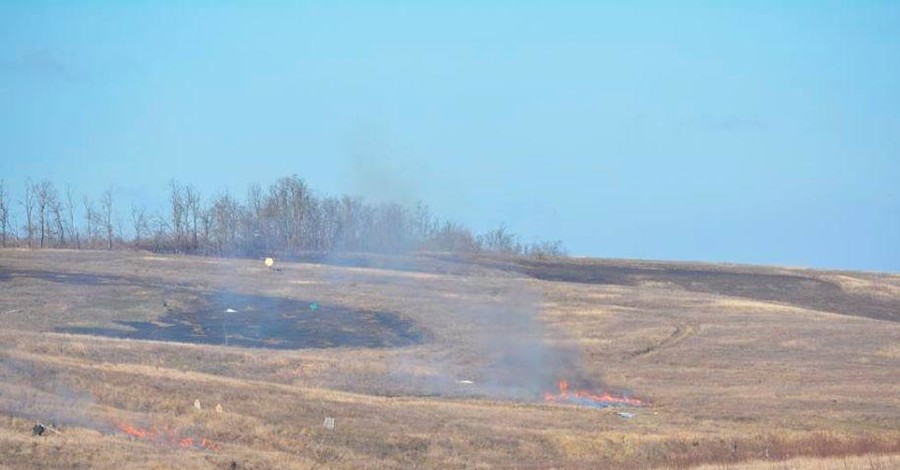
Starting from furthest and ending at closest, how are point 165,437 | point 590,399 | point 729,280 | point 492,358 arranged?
point 729,280 < point 492,358 < point 590,399 < point 165,437

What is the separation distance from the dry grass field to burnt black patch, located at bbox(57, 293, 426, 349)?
0.82 feet

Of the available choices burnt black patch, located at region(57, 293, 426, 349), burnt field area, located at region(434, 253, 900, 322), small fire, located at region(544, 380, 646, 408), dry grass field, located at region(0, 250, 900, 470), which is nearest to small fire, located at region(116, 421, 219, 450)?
dry grass field, located at region(0, 250, 900, 470)

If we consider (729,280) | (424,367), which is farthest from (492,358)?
(729,280)

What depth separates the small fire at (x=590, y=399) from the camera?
4862cm

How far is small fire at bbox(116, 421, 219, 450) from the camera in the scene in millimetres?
32469

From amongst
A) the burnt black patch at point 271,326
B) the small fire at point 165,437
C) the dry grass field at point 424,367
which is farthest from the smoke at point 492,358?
the small fire at point 165,437

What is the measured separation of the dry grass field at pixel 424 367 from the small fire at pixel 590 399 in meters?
0.74

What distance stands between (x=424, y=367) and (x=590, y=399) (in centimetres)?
835

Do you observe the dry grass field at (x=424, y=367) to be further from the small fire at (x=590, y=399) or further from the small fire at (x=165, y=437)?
the small fire at (x=590, y=399)

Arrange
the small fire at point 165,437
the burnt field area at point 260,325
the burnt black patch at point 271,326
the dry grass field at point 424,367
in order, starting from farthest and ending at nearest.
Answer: the burnt field area at point 260,325 → the burnt black patch at point 271,326 → the dry grass field at point 424,367 → the small fire at point 165,437

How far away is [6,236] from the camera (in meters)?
141

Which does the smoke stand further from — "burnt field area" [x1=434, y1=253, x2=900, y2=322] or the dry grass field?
A: "burnt field area" [x1=434, y1=253, x2=900, y2=322]

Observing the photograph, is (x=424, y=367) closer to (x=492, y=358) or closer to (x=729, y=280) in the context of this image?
(x=492, y=358)

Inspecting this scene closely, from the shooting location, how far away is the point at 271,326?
67125mm
